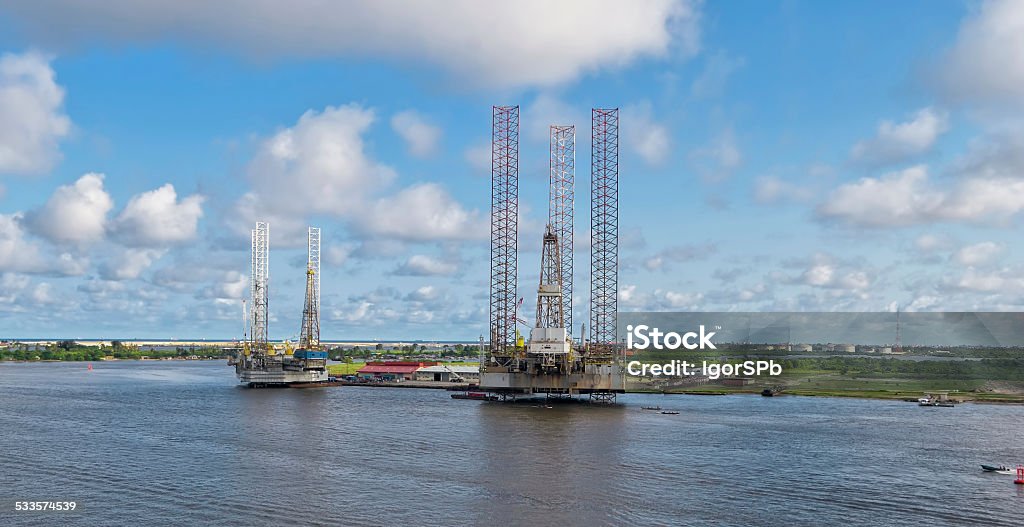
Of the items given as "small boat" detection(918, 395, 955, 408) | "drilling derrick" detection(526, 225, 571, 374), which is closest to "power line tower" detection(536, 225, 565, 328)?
"drilling derrick" detection(526, 225, 571, 374)

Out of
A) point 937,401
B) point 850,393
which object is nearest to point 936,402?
point 937,401

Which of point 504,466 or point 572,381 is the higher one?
point 572,381

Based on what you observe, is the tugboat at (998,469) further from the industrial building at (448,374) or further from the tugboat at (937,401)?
the industrial building at (448,374)

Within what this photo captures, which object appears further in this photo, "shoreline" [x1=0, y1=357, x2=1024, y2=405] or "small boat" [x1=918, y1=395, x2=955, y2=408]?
"shoreline" [x1=0, y1=357, x2=1024, y2=405]

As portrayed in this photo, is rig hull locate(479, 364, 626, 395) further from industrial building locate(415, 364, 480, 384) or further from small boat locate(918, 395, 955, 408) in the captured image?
industrial building locate(415, 364, 480, 384)

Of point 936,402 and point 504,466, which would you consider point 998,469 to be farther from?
point 936,402

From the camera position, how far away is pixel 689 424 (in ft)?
315

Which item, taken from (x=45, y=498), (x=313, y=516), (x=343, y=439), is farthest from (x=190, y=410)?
(x=313, y=516)

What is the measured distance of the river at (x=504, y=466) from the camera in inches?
1871

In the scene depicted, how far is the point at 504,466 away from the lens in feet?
206

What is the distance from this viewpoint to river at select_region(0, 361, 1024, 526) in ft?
156

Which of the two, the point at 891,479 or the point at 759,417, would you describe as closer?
the point at 891,479

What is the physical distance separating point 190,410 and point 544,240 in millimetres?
60673

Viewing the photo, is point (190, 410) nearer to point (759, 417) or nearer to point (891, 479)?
point (759, 417)
